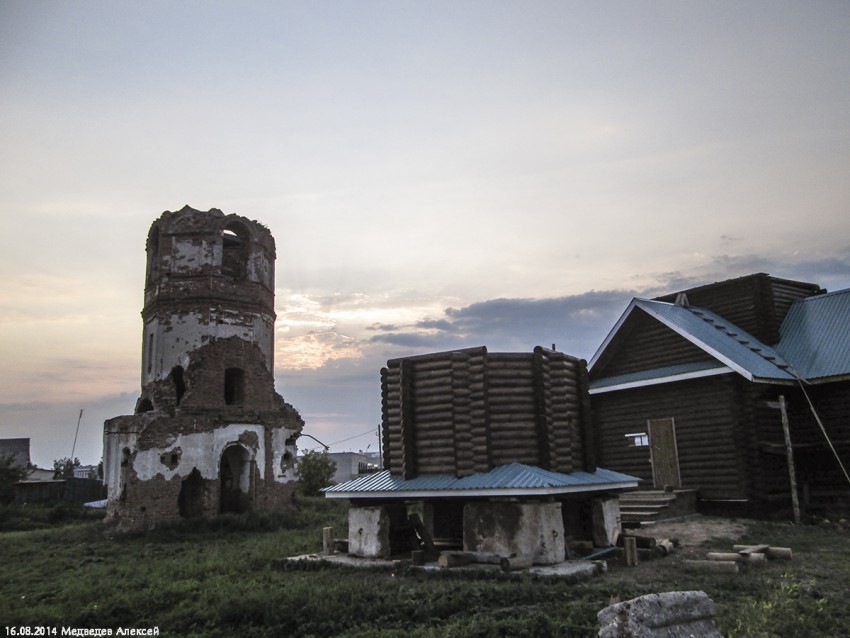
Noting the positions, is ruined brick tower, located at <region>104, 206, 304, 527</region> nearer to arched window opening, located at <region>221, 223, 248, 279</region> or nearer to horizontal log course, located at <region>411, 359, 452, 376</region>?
arched window opening, located at <region>221, 223, 248, 279</region>

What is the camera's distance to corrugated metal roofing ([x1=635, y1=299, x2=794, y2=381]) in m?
19.9

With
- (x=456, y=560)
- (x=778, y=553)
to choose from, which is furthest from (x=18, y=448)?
(x=778, y=553)

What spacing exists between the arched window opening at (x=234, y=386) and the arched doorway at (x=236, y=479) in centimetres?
184

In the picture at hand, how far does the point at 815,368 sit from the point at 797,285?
5.54 m

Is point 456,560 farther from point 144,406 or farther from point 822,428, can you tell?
point 144,406

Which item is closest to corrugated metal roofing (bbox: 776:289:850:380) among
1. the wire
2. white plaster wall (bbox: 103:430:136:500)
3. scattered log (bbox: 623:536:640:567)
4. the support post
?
the wire

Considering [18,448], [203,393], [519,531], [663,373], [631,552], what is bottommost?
[631,552]

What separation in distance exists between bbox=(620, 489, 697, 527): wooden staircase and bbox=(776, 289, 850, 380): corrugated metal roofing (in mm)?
5445

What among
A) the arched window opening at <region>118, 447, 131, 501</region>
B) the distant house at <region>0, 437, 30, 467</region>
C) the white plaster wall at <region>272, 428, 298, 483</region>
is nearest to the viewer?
the arched window opening at <region>118, 447, 131, 501</region>

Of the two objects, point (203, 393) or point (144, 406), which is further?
point (144, 406)

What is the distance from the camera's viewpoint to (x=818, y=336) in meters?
22.1

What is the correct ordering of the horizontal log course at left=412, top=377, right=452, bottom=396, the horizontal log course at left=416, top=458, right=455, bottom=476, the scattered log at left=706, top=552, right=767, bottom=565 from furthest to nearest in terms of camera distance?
the horizontal log course at left=412, top=377, right=452, bottom=396
the horizontal log course at left=416, top=458, right=455, bottom=476
the scattered log at left=706, top=552, right=767, bottom=565

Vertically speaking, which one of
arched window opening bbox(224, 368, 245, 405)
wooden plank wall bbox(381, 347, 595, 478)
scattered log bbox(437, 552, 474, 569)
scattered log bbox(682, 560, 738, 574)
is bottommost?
scattered log bbox(682, 560, 738, 574)

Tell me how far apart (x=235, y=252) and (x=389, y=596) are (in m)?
19.5
